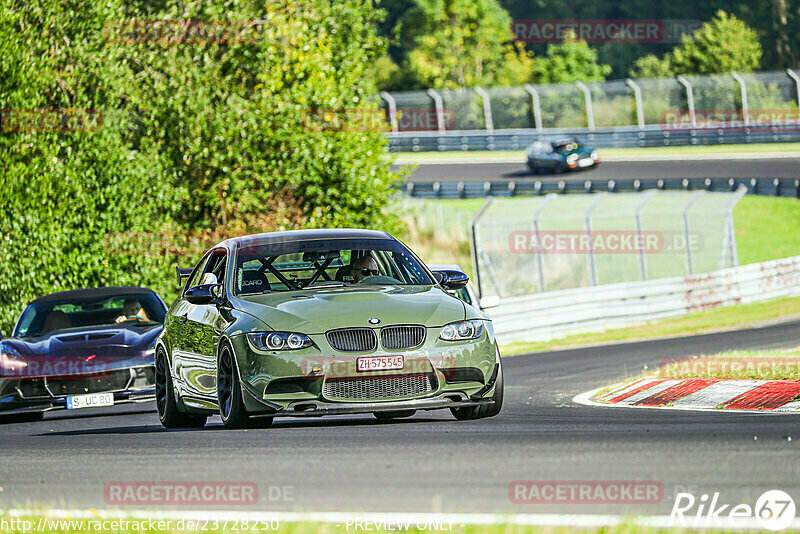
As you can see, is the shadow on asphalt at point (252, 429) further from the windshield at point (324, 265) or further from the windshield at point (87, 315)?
the windshield at point (87, 315)

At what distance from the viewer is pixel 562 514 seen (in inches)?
213

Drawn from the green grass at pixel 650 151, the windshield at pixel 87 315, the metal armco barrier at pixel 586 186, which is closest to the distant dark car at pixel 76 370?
the windshield at pixel 87 315

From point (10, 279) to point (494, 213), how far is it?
76.7 feet

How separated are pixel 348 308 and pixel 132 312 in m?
6.94

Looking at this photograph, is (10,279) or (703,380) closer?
(703,380)

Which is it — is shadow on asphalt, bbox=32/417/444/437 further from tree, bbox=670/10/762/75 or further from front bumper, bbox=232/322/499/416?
tree, bbox=670/10/762/75

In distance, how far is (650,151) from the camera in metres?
54.3

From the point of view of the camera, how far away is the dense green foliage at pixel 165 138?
21.5 metres

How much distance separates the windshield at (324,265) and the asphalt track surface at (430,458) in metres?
1.11

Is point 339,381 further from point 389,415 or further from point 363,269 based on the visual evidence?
point 389,415

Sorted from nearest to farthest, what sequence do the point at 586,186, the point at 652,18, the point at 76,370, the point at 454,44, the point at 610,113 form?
the point at 76,370, the point at 586,186, the point at 610,113, the point at 454,44, the point at 652,18

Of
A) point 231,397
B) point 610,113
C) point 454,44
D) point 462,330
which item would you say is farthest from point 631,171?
point 231,397

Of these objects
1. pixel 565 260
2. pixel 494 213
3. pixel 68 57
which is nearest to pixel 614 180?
pixel 494 213

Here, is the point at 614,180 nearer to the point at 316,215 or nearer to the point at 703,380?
the point at 316,215
